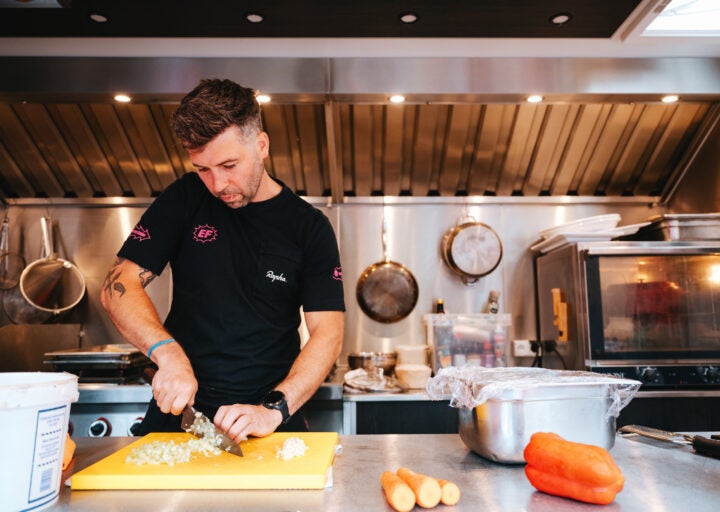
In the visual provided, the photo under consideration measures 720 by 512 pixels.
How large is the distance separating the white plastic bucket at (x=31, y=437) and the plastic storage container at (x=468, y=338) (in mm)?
2402

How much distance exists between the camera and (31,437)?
839 mm

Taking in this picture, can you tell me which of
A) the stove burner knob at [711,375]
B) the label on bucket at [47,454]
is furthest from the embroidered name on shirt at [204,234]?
the stove burner knob at [711,375]

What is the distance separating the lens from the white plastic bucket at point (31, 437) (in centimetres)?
81

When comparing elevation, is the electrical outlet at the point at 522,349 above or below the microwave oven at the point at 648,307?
below

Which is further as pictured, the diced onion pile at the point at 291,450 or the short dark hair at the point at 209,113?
the short dark hair at the point at 209,113

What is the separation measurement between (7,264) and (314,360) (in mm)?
2801

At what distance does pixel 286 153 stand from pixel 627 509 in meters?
2.69

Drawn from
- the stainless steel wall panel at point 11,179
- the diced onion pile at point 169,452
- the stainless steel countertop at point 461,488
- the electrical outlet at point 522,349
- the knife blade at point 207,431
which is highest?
the stainless steel wall panel at point 11,179

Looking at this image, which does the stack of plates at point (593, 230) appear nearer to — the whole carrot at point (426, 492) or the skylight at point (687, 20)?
the skylight at point (687, 20)

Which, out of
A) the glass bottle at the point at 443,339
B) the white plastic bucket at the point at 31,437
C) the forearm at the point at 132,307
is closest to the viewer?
the white plastic bucket at the point at 31,437

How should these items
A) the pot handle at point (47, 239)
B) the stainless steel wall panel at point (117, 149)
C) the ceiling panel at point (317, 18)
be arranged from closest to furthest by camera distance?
1. the ceiling panel at point (317, 18)
2. the stainless steel wall panel at point (117, 149)
3. the pot handle at point (47, 239)

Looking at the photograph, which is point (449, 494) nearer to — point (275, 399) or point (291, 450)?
point (291, 450)

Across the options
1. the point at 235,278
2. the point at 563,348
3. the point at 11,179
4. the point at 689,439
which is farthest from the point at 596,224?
the point at 11,179

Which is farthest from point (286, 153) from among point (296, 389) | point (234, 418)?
point (234, 418)
